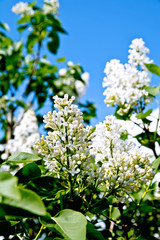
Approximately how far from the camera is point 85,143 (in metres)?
0.95

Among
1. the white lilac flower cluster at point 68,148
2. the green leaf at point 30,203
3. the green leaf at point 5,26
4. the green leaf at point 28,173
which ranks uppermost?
the green leaf at point 5,26

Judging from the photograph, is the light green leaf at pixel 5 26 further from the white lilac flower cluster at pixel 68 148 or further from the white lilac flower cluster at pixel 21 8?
the white lilac flower cluster at pixel 68 148

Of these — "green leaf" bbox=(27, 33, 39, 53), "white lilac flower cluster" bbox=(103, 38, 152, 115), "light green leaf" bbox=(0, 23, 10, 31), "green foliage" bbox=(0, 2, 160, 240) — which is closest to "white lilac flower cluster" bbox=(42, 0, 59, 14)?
"green foliage" bbox=(0, 2, 160, 240)

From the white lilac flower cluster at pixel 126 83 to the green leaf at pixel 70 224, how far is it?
110cm

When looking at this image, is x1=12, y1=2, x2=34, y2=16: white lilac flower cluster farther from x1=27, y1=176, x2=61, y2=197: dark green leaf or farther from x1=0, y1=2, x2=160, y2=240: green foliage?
x1=27, y1=176, x2=61, y2=197: dark green leaf

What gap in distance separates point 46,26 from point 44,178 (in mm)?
3190

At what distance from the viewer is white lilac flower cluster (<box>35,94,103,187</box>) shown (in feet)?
3.06

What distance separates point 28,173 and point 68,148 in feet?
0.58

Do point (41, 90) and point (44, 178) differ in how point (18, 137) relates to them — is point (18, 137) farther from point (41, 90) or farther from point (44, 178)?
point (44, 178)

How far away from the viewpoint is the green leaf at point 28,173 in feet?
2.77

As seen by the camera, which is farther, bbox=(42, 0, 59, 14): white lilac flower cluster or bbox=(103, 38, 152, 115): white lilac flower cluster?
bbox=(42, 0, 59, 14): white lilac flower cluster

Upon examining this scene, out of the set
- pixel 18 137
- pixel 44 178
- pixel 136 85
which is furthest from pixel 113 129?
pixel 18 137

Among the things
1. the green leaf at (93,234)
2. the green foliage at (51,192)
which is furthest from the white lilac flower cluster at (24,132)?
the green leaf at (93,234)

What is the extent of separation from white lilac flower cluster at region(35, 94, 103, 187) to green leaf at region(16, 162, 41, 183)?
3.7 inches
